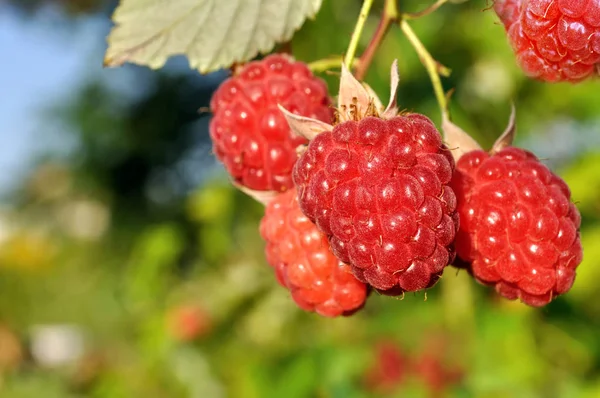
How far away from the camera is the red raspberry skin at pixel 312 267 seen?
0.86 meters

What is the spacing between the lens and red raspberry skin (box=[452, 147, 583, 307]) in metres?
0.82

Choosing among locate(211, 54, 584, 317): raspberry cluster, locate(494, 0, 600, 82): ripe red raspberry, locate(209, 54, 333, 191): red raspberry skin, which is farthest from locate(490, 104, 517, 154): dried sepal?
locate(209, 54, 333, 191): red raspberry skin

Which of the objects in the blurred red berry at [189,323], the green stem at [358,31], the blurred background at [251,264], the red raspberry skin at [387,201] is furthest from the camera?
the blurred red berry at [189,323]

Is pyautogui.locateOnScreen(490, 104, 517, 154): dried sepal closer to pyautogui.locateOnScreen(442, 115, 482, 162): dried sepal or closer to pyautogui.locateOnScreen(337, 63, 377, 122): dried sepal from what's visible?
pyautogui.locateOnScreen(442, 115, 482, 162): dried sepal

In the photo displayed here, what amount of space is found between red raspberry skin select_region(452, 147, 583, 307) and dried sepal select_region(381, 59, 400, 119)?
0.14m

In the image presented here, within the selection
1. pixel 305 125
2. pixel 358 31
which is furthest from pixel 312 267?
pixel 358 31

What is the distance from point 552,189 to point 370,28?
1344 millimetres

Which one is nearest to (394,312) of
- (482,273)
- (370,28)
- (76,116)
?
(370,28)

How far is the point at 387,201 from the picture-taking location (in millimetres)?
692

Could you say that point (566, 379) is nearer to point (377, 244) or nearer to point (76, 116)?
point (377, 244)

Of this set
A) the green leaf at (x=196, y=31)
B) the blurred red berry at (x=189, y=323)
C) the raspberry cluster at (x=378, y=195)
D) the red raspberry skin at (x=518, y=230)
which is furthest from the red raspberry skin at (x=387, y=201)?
the blurred red berry at (x=189, y=323)

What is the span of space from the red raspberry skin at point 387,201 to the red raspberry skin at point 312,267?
136 millimetres

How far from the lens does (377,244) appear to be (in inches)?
27.3

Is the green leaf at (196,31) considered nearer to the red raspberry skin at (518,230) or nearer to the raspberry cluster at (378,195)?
the raspberry cluster at (378,195)
